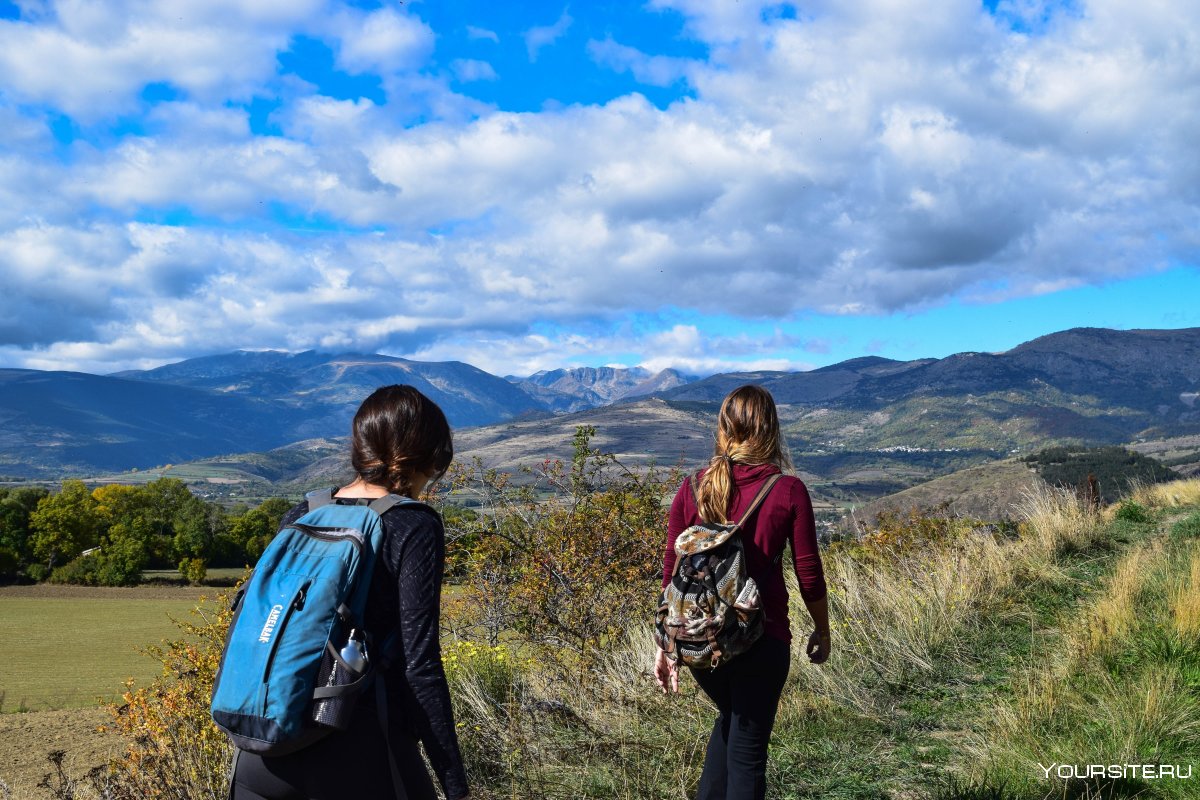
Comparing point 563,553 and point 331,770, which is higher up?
point 331,770

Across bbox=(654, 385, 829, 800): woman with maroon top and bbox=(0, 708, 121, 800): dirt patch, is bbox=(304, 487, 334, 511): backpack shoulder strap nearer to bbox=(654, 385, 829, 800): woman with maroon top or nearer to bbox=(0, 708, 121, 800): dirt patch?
bbox=(654, 385, 829, 800): woman with maroon top

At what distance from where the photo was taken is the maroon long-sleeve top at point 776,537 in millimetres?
2939

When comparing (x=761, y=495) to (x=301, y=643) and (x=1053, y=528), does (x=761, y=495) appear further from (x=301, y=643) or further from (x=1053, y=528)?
(x=1053, y=528)

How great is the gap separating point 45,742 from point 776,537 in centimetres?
1933

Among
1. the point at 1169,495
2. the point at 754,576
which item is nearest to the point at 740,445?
the point at 754,576

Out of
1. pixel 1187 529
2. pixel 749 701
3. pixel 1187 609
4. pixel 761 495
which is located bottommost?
pixel 1187 529

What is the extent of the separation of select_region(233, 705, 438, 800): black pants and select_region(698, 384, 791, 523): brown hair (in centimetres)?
139

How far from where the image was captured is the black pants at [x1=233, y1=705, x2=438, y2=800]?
80.8 inches

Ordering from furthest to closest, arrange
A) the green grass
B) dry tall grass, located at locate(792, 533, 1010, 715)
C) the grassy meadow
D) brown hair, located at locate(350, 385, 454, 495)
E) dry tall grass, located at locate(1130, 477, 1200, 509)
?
the green grass → dry tall grass, located at locate(1130, 477, 1200, 509) → dry tall grass, located at locate(792, 533, 1010, 715) → the grassy meadow → brown hair, located at locate(350, 385, 454, 495)

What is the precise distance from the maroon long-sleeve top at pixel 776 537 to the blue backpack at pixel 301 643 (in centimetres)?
137

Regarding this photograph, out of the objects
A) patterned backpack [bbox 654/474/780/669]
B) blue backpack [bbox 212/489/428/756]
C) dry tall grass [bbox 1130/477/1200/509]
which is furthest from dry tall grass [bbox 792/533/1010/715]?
dry tall grass [bbox 1130/477/1200/509]

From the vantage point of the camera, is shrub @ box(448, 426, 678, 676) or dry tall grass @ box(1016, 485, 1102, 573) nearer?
shrub @ box(448, 426, 678, 676)

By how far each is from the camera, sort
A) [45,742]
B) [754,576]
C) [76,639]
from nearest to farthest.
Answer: [754,576], [45,742], [76,639]

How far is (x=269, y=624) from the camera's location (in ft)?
6.65
